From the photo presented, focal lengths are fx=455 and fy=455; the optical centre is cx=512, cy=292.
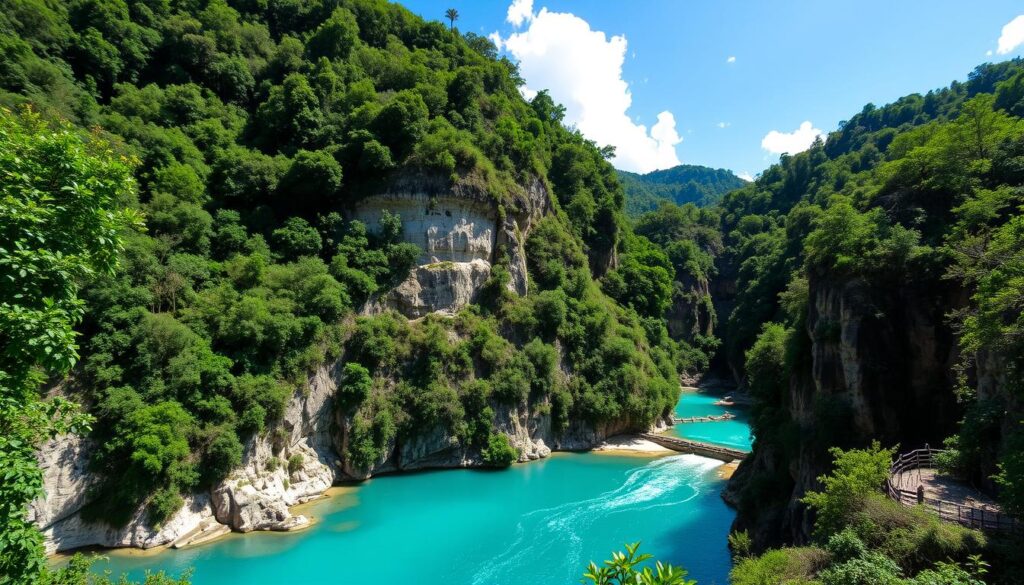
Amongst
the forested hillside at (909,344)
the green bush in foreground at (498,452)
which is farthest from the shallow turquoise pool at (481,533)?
the forested hillside at (909,344)

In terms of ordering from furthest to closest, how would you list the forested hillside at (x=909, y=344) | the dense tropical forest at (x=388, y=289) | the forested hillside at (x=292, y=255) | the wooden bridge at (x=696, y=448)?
the wooden bridge at (x=696, y=448), the forested hillside at (x=292, y=255), the forested hillside at (x=909, y=344), the dense tropical forest at (x=388, y=289)

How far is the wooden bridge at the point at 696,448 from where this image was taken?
3154 cm

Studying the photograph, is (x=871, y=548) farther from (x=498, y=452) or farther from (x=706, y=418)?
(x=706, y=418)

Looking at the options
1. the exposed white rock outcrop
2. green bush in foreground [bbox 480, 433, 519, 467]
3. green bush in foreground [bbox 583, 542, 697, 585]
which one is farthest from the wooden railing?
the exposed white rock outcrop

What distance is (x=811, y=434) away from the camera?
1742 cm

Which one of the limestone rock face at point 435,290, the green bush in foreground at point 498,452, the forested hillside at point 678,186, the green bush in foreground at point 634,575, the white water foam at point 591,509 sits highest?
the forested hillside at point 678,186

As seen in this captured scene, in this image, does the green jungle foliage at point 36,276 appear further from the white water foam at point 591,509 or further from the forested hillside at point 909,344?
the white water foam at point 591,509

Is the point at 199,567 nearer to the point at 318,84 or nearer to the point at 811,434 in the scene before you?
the point at 811,434

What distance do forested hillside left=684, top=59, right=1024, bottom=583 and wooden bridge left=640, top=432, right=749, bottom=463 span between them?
23.3 ft

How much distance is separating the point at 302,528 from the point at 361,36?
4556 cm

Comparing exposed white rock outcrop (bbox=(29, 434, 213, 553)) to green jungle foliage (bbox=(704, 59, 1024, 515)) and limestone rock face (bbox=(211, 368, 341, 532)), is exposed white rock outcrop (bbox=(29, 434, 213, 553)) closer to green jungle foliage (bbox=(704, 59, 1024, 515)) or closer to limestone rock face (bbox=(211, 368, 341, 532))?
limestone rock face (bbox=(211, 368, 341, 532))

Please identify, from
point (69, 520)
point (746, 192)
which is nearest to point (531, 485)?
point (69, 520)

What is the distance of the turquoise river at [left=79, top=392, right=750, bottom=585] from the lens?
17.2 metres

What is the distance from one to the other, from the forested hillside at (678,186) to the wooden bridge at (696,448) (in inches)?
3305
